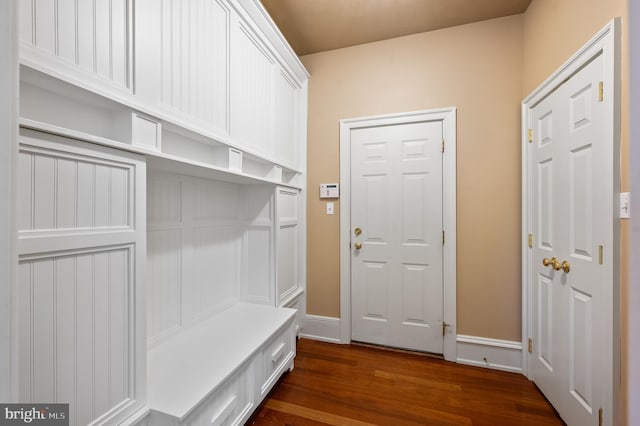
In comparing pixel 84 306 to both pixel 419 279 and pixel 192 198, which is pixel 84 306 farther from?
pixel 419 279

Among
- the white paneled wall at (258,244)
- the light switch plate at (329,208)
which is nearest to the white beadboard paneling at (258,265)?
the white paneled wall at (258,244)

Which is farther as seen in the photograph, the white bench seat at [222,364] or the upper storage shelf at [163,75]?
the white bench seat at [222,364]

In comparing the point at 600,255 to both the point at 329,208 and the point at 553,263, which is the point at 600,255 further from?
the point at 329,208

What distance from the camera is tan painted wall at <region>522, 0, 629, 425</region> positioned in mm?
1221

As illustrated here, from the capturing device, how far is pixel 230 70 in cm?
166

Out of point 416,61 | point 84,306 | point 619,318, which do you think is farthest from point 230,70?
point 619,318

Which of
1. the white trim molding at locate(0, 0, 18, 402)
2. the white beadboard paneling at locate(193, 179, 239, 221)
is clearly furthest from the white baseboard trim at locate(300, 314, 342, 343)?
the white trim molding at locate(0, 0, 18, 402)

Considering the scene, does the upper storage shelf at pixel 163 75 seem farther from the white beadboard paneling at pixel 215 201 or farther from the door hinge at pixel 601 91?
the door hinge at pixel 601 91

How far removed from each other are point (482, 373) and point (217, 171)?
2.47 metres

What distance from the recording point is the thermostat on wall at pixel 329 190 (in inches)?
104

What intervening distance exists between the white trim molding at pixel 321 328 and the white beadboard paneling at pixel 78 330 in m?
1.90

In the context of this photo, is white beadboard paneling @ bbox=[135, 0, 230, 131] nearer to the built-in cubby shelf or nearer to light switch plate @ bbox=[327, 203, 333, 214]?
the built-in cubby shelf

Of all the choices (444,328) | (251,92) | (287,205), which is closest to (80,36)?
(251,92)

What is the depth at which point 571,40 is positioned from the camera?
62.4 inches
